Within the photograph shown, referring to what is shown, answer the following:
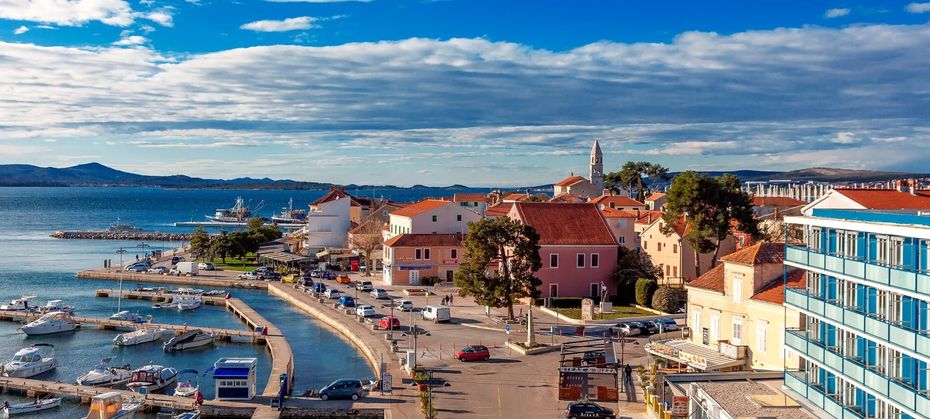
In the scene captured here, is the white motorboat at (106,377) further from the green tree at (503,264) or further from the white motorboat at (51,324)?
the green tree at (503,264)

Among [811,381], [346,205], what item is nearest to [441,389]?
[811,381]

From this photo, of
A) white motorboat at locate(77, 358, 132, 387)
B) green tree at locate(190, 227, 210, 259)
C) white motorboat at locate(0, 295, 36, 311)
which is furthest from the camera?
green tree at locate(190, 227, 210, 259)

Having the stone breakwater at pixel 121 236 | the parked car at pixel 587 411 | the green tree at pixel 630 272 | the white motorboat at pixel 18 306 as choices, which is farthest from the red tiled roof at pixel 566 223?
the stone breakwater at pixel 121 236

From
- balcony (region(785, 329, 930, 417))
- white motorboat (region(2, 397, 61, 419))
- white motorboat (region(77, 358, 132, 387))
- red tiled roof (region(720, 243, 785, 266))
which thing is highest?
red tiled roof (region(720, 243, 785, 266))

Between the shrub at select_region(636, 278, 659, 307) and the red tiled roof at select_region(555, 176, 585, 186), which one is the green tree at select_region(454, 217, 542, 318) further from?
the red tiled roof at select_region(555, 176, 585, 186)

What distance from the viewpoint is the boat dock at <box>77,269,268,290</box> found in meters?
84.9

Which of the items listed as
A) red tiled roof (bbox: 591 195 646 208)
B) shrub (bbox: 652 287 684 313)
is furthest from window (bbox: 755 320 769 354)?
red tiled roof (bbox: 591 195 646 208)

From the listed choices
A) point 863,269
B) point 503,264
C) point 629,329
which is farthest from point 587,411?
point 503,264

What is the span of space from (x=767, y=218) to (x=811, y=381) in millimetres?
56059

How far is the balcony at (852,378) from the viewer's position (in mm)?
21844

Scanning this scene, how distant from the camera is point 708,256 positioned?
67250 millimetres

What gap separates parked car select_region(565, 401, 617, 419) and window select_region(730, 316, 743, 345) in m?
9.39

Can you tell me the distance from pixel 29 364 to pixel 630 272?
133 ft

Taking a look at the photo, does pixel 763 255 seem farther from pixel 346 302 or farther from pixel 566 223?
pixel 346 302
